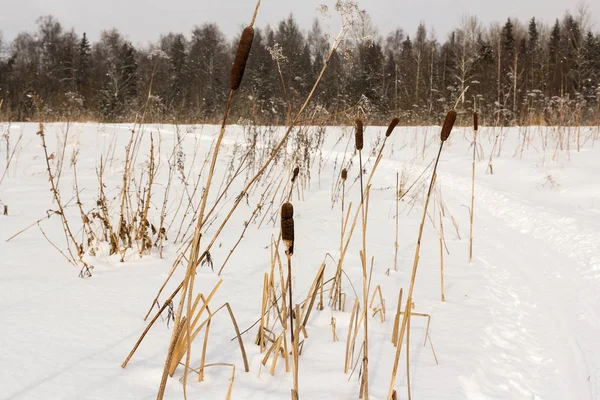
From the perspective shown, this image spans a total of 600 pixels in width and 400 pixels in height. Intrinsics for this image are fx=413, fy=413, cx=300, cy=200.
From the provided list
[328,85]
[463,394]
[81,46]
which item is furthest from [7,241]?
[81,46]

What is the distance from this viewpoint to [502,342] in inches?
54.9

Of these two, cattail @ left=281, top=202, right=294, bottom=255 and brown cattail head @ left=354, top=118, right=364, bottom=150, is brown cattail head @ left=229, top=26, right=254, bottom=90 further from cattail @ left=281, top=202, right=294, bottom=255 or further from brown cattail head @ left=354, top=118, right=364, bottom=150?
brown cattail head @ left=354, top=118, right=364, bottom=150

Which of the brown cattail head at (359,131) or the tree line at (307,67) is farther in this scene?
the tree line at (307,67)

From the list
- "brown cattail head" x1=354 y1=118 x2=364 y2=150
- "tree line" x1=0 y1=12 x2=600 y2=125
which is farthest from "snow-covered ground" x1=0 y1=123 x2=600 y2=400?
"tree line" x1=0 y1=12 x2=600 y2=125

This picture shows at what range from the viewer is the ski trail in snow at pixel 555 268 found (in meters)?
1.38

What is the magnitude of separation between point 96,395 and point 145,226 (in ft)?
4.09

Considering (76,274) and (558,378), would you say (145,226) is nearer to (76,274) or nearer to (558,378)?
(76,274)

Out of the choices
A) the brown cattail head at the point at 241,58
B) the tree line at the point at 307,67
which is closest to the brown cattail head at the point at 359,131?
the brown cattail head at the point at 241,58

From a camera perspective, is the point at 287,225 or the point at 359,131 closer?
the point at 287,225

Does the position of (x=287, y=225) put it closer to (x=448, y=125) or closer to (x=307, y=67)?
(x=448, y=125)

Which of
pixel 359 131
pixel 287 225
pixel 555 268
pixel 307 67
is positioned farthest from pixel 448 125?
pixel 307 67

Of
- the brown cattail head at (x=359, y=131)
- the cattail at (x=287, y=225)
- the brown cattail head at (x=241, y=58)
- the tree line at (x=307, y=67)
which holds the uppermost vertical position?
the tree line at (x=307, y=67)

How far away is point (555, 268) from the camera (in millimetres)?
2258

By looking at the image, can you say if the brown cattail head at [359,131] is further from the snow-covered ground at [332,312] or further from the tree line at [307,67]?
the tree line at [307,67]
